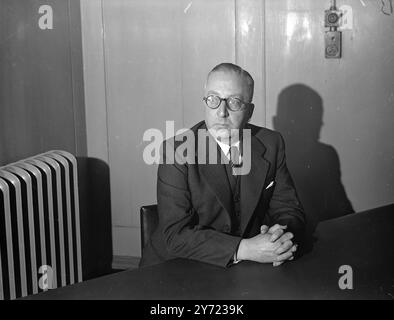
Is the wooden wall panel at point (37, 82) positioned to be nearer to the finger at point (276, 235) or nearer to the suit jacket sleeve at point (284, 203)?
the suit jacket sleeve at point (284, 203)

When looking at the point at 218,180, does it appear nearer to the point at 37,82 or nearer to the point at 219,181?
the point at 219,181

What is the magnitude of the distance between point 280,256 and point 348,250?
0.29 meters

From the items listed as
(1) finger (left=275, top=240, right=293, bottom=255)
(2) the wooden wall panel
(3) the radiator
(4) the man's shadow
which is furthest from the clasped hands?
(4) the man's shadow

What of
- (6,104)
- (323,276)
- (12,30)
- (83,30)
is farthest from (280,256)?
(83,30)

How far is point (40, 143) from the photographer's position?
122 inches

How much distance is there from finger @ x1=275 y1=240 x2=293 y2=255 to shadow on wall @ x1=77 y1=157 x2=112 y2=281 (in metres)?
2.18

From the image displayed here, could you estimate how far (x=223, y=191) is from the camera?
82.6 inches

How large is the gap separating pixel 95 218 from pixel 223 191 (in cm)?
194

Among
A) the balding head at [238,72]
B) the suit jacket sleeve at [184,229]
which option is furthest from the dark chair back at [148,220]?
the balding head at [238,72]

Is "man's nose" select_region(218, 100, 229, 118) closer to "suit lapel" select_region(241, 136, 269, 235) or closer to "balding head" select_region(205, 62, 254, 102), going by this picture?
"balding head" select_region(205, 62, 254, 102)

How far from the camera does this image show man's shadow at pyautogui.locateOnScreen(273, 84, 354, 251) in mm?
3420

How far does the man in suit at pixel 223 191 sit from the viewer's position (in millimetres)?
1956

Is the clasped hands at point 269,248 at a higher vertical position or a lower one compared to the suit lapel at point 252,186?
lower

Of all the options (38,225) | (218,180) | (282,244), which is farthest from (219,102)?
(38,225)
